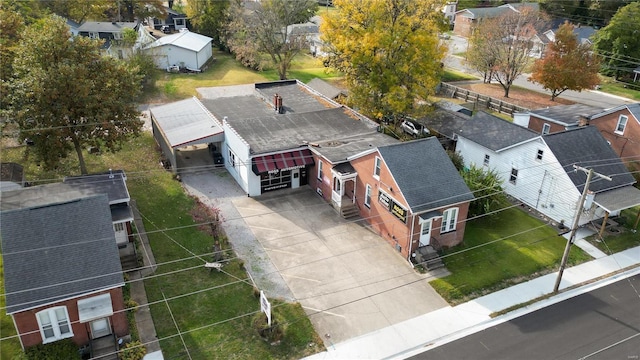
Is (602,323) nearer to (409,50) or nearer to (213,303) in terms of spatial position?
(213,303)

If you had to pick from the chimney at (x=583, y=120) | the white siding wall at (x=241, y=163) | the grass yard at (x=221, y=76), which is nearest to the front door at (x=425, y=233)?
the white siding wall at (x=241, y=163)

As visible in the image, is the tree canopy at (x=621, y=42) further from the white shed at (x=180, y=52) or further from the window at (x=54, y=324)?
the window at (x=54, y=324)

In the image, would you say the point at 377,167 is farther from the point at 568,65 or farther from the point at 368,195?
the point at 568,65

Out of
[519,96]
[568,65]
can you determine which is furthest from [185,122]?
[519,96]

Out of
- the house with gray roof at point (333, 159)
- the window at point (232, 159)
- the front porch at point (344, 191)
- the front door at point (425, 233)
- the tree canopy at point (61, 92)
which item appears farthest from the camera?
the window at point (232, 159)

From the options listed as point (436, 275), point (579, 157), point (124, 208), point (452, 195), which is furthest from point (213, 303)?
point (579, 157)

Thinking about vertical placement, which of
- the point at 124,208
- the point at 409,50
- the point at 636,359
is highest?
the point at 409,50
